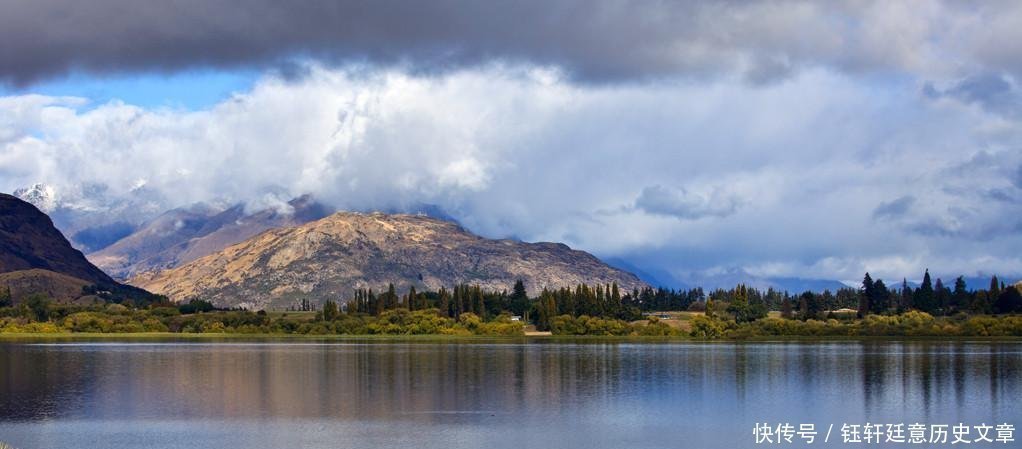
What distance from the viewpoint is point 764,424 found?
9144 cm

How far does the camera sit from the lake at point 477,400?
84.2 meters

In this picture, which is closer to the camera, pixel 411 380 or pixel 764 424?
pixel 764 424

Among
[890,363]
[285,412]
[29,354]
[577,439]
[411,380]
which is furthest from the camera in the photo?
[29,354]

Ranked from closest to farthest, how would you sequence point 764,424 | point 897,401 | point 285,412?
point 764,424 < point 285,412 < point 897,401

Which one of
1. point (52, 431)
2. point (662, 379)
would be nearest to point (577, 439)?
point (52, 431)

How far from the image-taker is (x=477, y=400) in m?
110

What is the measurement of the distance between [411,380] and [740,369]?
4866cm

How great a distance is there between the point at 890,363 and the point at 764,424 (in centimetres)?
8412

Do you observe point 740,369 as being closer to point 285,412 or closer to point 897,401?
point 897,401

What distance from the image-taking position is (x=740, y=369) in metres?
155

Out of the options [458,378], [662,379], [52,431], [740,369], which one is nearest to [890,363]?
[740,369]

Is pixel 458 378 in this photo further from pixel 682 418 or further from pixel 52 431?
pixel 52 431

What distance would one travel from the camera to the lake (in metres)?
84.2

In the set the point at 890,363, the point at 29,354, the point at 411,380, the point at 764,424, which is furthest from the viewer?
the point at 29,354
